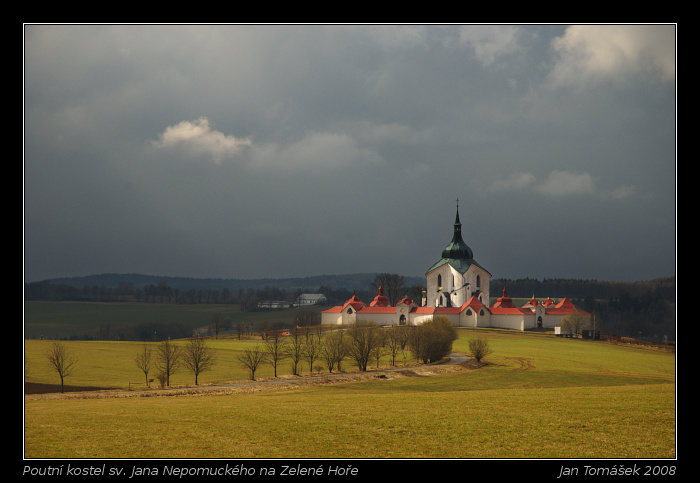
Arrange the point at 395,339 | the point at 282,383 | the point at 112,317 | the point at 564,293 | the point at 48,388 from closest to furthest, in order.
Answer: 1. the point at 48,388
2. the point at 282,383
3. the point at 395,339
4. the point at 112,317
5. the point at 564,293

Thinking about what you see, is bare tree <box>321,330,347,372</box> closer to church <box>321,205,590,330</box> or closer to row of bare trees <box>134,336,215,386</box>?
row of bare trees <box>134,336,215,386</box>

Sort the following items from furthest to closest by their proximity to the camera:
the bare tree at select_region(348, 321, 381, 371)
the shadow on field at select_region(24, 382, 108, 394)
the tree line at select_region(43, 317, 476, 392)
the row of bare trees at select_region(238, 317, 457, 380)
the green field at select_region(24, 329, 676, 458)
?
the bare tree at select_region(348, 321, 381, 371) → the row of bare trees at select_region(238, 317, 457, 380) → the tree line at select_region(43, 317, 476, 392) → the shadow on field at select_region(24, 382, 108, 394) → the green field at select_region(24, 329, 676, 458)

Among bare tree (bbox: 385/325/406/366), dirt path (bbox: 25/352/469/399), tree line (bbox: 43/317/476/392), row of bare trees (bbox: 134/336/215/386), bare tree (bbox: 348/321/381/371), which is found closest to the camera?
dirt path (bbox: 25/352/469/399)

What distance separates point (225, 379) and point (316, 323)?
208 ft

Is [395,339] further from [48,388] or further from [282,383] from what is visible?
[48,388]

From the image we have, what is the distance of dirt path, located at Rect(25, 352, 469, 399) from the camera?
38.5 metres

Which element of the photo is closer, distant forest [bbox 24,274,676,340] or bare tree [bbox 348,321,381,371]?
bare tree [bbox 348,321,381,371]

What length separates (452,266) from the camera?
113m

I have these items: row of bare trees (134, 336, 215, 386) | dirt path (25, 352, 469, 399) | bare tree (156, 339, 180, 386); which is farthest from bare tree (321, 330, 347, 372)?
bare tree (156, 339, 180, 386)

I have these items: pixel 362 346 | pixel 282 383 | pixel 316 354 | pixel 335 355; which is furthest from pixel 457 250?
pixel 282 383

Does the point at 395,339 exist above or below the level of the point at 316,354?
above

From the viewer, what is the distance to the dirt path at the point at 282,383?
1516 inches

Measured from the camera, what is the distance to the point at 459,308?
99.2 metres

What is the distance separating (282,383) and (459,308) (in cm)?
5957
